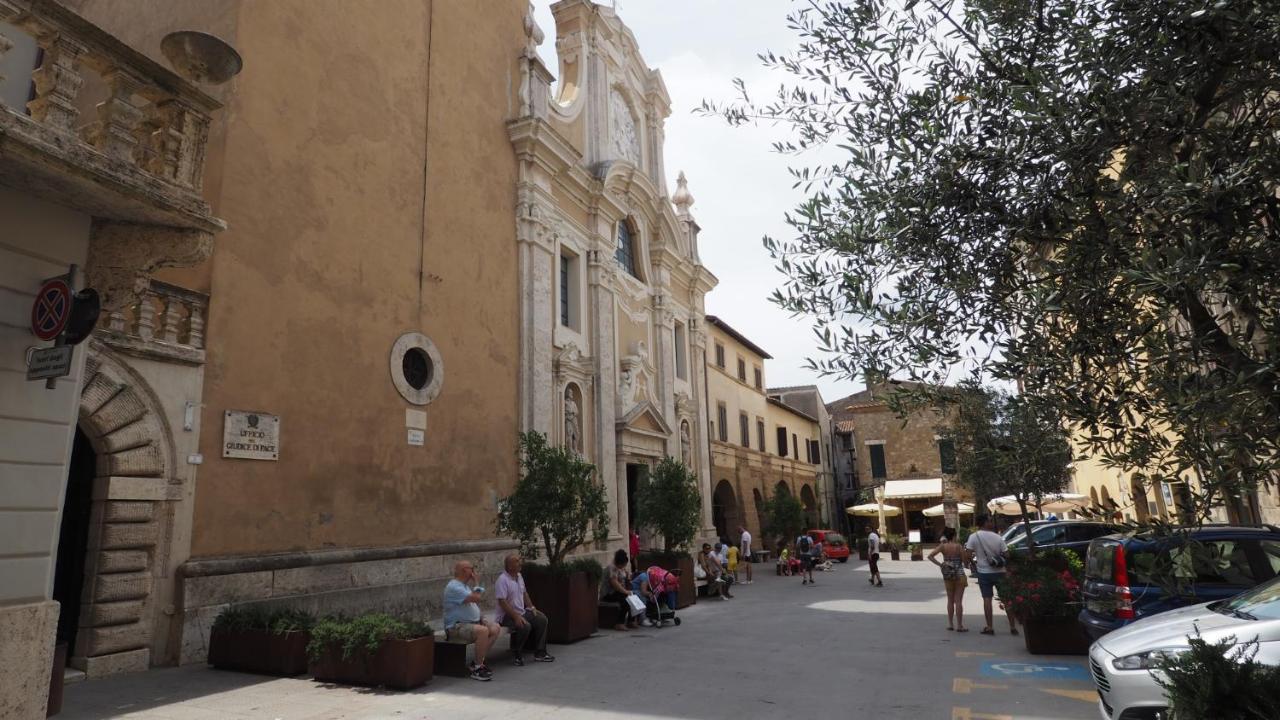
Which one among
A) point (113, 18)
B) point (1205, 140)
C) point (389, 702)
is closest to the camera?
point (1205, 140)

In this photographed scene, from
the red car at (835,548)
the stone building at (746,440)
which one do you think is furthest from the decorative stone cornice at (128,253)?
the red car at (835,548)

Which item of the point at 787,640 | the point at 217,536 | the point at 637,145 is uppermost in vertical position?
the point at 637,145

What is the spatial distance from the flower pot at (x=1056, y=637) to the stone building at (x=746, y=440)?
1846 cm

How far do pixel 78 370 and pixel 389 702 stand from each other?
3740mm

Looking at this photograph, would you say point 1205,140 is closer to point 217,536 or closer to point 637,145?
point 217,536

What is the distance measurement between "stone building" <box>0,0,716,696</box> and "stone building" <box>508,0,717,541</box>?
11 centimetres

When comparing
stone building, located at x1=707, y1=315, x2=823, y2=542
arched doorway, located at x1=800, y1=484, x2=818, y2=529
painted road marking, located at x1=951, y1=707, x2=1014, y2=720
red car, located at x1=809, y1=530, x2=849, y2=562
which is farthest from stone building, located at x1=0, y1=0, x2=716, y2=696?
arched doorway, located at x1=800, y1=484, x2=818, y2=529

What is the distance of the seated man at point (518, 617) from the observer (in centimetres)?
886

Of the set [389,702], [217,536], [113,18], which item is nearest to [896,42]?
[389,702]

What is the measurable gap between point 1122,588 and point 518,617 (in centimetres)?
633

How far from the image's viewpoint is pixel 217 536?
9062mm

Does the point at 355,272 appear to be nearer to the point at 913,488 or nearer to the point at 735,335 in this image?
the point at 735,335

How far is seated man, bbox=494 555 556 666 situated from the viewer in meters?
8.86

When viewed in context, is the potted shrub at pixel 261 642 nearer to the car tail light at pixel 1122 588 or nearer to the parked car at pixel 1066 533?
the car tail light at pixel 1122 588
